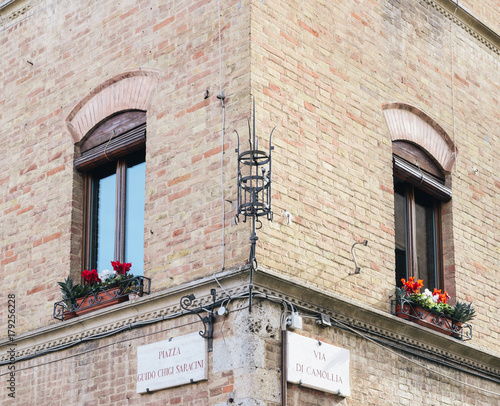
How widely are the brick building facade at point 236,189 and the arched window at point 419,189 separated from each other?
0.11ft

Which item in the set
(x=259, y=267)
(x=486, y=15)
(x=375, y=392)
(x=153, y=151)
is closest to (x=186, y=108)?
(x=153, y=151)

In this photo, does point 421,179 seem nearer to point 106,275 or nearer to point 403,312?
point 403,312

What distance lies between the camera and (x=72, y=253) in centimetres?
1219

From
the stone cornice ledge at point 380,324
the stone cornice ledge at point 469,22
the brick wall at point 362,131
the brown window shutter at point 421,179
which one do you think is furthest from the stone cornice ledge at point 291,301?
the stone cornice ledge at point 469,22

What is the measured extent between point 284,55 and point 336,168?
4.84 feet

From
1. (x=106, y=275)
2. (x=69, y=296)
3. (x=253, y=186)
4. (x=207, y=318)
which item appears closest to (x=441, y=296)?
(x=253, y=186)

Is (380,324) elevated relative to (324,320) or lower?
elevated

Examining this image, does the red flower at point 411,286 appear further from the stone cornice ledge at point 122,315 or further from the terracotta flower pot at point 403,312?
the stone cornice ledge at point 122,315

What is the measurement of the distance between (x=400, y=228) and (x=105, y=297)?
4075 mm

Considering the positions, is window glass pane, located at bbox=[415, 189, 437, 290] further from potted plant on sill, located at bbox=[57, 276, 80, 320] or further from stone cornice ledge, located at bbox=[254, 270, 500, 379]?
potted plant on sill, located at bbox=[57, 276, 80, 320]

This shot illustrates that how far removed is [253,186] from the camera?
1035cm

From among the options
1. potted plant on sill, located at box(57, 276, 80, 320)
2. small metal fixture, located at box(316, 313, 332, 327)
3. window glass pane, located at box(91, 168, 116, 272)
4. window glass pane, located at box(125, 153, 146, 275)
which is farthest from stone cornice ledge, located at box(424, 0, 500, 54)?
potted plant on sill, located at box(57, 276, 80, 320)

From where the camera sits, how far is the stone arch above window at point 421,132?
42.1ft

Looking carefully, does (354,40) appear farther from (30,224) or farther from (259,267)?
(30,224)
